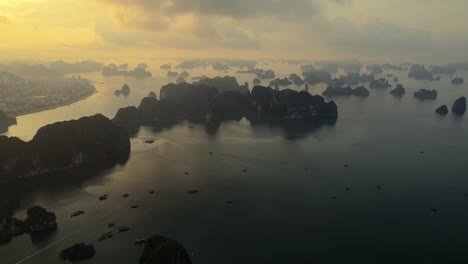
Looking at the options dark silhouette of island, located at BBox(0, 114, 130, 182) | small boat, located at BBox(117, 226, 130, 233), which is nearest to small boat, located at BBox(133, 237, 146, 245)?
small boat, located at BBox(117, 226, 130, 233)

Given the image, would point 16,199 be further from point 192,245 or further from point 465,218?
point 465,218

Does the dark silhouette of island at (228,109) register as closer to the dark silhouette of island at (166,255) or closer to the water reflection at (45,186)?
the water reflection at (45,186)

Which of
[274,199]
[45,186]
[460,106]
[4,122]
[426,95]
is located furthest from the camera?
[426,95]

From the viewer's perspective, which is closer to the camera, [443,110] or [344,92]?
[443,110]

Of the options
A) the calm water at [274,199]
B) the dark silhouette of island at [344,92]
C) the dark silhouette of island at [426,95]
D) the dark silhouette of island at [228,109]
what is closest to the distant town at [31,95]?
the calm water at [274,199]

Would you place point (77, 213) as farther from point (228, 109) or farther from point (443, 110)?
point (443, 110)

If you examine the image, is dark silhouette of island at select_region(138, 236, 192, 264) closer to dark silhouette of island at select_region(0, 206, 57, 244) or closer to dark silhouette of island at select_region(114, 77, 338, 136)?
dark silhouette of island at select_region(0, 206, 57, 244)

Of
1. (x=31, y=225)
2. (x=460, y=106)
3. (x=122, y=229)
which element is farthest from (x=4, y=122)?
(x=460, y=106)
